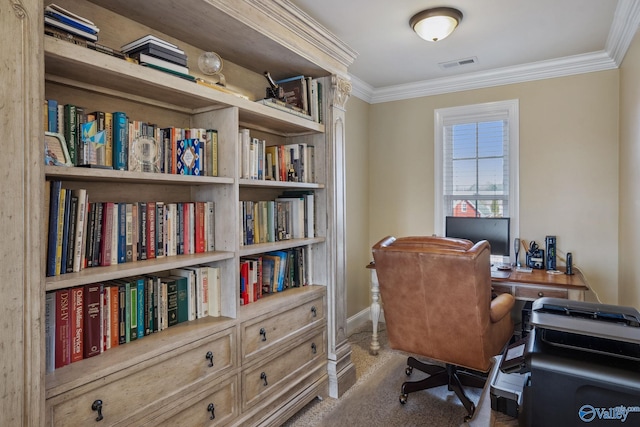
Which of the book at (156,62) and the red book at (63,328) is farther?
the book at (156,62)

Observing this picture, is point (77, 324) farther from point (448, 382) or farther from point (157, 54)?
point (448, 382)

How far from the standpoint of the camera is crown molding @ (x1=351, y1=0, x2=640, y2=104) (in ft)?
7.83

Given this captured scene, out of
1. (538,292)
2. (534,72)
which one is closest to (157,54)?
(538,292)

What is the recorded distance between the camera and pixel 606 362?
784mm

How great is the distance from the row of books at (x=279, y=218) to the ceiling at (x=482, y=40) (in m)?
1.20

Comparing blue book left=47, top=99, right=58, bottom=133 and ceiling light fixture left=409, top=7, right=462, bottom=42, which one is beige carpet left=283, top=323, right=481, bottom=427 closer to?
blue book left=47, top=99, right=58, bottom=133

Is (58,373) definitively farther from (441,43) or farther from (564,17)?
(564,17)

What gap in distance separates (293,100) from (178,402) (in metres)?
1.85

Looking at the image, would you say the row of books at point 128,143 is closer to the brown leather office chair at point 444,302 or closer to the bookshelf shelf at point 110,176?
the bookshelf shelf at point 110,176

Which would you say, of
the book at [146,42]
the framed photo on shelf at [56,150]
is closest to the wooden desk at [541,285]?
the book at [146,42]

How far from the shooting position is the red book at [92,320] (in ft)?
4.70

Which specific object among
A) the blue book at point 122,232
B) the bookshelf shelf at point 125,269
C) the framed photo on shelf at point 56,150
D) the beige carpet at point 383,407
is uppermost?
the framed photo on shelf at point 56,150

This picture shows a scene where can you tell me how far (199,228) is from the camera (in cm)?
191

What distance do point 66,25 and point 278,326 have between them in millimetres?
1714
